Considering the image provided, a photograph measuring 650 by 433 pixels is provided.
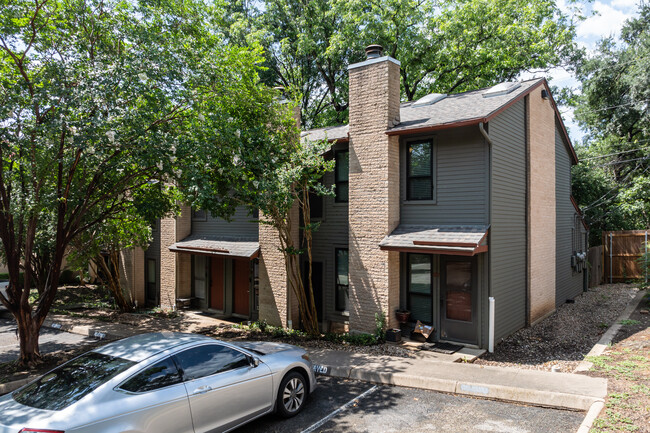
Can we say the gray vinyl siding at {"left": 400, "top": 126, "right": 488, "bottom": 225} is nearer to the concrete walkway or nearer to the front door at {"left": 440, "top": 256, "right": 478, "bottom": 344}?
the front door at {"left": 440, "top": 256, "right": 478, "bottom": 344}

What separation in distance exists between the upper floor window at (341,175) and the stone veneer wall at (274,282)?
1.44 meters

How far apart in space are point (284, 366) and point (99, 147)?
18.4ft

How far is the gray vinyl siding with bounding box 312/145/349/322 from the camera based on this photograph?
1296 cm

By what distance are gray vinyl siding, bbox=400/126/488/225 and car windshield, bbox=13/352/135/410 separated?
8.01 m

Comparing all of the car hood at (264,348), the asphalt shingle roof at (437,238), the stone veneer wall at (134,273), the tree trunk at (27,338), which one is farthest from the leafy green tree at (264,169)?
the stone veneer wall at (134,273)

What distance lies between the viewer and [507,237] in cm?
1139

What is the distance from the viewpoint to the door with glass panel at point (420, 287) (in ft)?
37.1

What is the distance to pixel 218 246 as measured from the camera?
598 inches

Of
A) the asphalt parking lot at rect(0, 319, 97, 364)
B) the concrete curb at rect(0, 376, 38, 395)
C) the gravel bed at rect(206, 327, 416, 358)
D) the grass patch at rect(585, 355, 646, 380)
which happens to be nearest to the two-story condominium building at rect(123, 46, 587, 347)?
the gravel bed at rect(206, 327, 416, 358)

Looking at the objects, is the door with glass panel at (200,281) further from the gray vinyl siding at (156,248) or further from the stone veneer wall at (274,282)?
the stone veneer wall at (274,282)

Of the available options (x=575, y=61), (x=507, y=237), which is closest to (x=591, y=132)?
(x=575, y=61)

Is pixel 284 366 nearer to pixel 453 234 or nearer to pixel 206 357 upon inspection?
pixel 206 357

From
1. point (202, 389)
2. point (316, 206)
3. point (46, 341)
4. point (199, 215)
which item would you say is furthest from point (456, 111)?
point (46, 341)

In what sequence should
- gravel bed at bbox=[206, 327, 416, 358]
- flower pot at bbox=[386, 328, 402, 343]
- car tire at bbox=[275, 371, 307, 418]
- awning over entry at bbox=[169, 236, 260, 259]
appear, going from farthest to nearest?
1. awning over entry at bbox=[169, 236, 260, 259]
2. flower pot at bbox=[386, 328, 402, 343]
3. gravel bed at bbox=[206, 327, 416, 358]
4. car tire at bbox=[275, 371, 307, 418]
